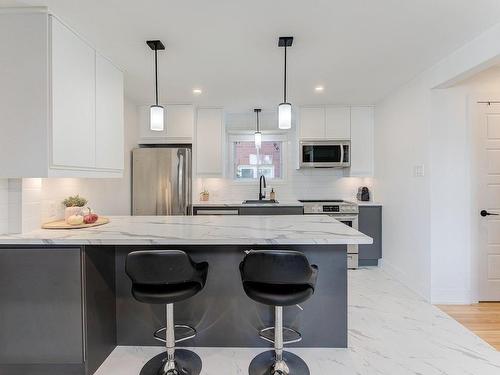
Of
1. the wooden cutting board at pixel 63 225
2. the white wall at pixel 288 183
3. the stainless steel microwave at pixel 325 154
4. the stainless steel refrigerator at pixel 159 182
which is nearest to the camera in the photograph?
the wooden cutting board at pixel 63 225

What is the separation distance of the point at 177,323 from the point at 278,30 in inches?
92.8

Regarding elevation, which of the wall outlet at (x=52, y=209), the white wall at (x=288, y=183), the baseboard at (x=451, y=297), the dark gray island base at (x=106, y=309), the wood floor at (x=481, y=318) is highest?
the white wall at (x=288, y=183)

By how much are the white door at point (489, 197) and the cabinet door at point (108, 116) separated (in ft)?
12.0

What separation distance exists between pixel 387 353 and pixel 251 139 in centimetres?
361

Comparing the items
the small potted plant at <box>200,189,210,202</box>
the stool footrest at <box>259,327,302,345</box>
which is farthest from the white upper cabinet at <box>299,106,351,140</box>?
the stool footrest at <box>259,327,302,345</box>

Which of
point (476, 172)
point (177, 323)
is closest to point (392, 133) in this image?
point (476, 172)

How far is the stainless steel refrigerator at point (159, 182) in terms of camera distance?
12.9 feet

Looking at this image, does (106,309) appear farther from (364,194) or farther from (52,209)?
(364,194)

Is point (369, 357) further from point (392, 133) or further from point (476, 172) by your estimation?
point (392, 133)

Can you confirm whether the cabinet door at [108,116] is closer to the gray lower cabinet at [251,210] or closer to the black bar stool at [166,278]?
the black bar stool at [166,278]

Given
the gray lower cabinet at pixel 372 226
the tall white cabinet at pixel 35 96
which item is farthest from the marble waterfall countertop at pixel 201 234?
the gray lower cabinet at pixel 372 226

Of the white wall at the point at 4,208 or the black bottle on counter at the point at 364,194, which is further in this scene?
the black bottle on counter at the point at 364,194

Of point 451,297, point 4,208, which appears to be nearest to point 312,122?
point 451,297

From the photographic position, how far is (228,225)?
7.48 feet
